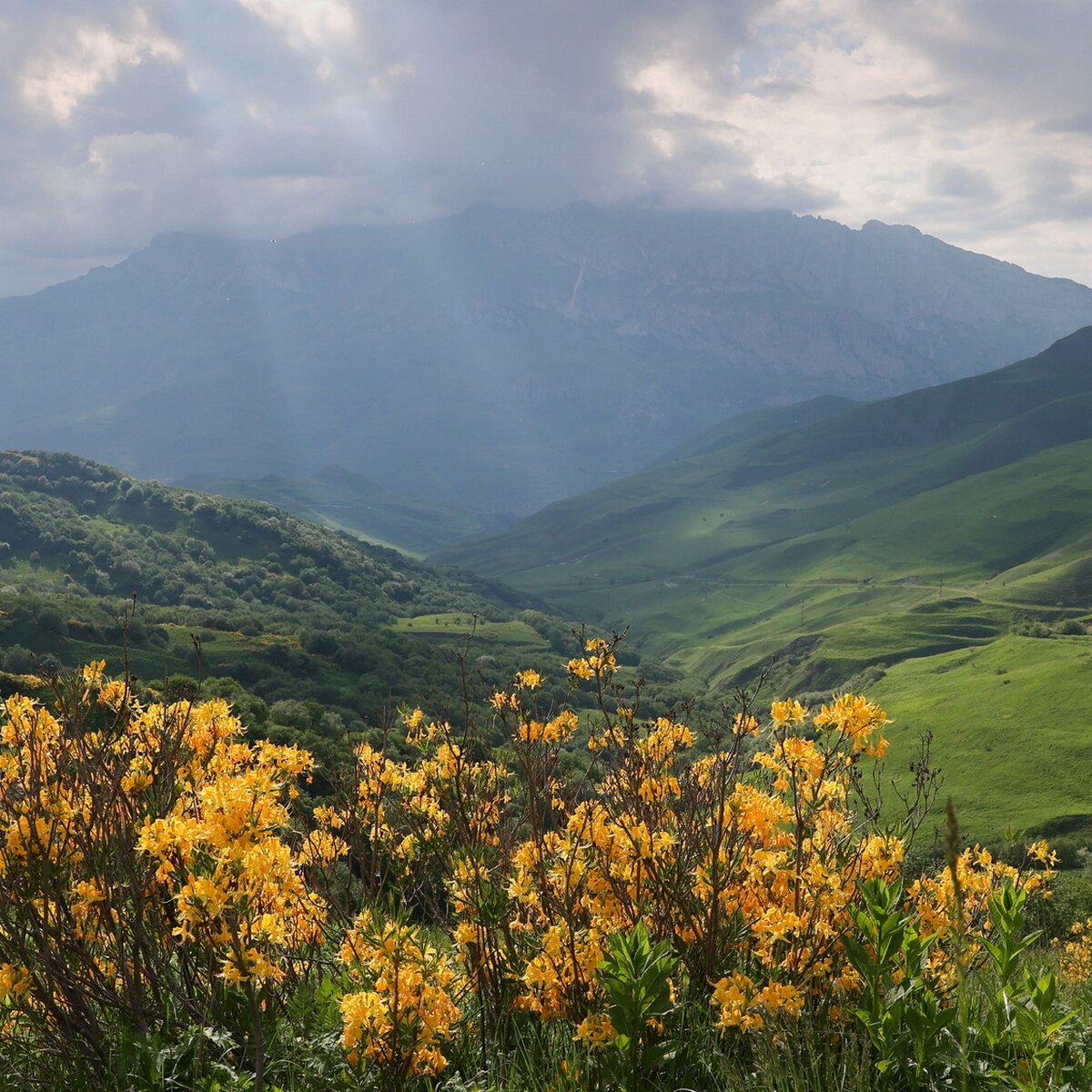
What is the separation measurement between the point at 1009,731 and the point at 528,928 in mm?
141656

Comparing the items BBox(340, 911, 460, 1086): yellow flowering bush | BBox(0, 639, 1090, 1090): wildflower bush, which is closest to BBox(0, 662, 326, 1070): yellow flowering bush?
BBox(0, 639, 1090, 1090): wildflower bush

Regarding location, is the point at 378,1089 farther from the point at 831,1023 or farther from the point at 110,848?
the point at 831,1023

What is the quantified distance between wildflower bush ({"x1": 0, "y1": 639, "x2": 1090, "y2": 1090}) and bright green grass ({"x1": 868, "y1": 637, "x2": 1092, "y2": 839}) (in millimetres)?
94166

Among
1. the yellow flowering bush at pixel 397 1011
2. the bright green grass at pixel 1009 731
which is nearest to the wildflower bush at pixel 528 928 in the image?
the yellow flowering bush at pixel 397 1011

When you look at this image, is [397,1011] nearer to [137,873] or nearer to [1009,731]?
[137,873]

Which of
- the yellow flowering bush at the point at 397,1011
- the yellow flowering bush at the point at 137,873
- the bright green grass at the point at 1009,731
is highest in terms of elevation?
the yellow flowering bush at the point at 137,873

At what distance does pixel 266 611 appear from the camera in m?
186

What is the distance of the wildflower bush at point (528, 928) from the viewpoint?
4.52 metres

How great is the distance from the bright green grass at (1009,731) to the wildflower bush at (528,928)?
9417 cm

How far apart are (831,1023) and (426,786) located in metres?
4.06

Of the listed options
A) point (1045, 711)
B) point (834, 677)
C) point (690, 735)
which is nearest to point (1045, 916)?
point (690, 735)

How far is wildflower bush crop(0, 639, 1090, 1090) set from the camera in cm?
452

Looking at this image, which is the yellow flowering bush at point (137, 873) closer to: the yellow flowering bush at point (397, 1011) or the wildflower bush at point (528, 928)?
the wildflower bush at point (528, 928)

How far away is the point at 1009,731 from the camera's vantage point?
5002 inches
